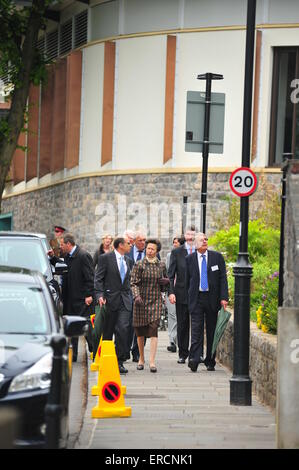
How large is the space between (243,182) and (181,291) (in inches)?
197

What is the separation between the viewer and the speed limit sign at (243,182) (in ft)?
44.4

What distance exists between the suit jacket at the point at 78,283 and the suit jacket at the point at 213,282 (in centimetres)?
163

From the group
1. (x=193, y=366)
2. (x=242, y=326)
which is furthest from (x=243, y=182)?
(x=193, y=366)

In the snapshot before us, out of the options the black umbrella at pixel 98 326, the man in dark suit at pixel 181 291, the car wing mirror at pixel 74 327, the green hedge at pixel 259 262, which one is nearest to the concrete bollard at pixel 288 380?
the car wing mirror at pixel 74 327

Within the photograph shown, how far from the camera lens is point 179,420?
11883 mm

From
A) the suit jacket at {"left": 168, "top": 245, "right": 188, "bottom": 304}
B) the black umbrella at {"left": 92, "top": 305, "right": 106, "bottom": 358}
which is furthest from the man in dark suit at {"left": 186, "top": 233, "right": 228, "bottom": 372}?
the black umbrella at {"left": 92, "top": 305, "right": 106, "bottom": 358}

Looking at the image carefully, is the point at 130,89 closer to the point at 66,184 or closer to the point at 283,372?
the point at 66,184

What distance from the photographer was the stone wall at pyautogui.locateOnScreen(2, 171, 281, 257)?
109 ft

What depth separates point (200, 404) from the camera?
13258 millimetres

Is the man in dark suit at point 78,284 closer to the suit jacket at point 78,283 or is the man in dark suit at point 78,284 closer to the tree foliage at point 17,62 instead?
the suit jacket at point 78,283

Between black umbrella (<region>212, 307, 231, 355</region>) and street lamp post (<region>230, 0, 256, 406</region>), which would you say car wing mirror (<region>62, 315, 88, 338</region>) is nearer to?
street lamp post (<region>230, 0, 256, 406</region>)

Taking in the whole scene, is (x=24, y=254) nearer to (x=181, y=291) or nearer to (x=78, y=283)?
(x=78, y=283)

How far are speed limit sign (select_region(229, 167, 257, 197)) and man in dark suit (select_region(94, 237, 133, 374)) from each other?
346cm
